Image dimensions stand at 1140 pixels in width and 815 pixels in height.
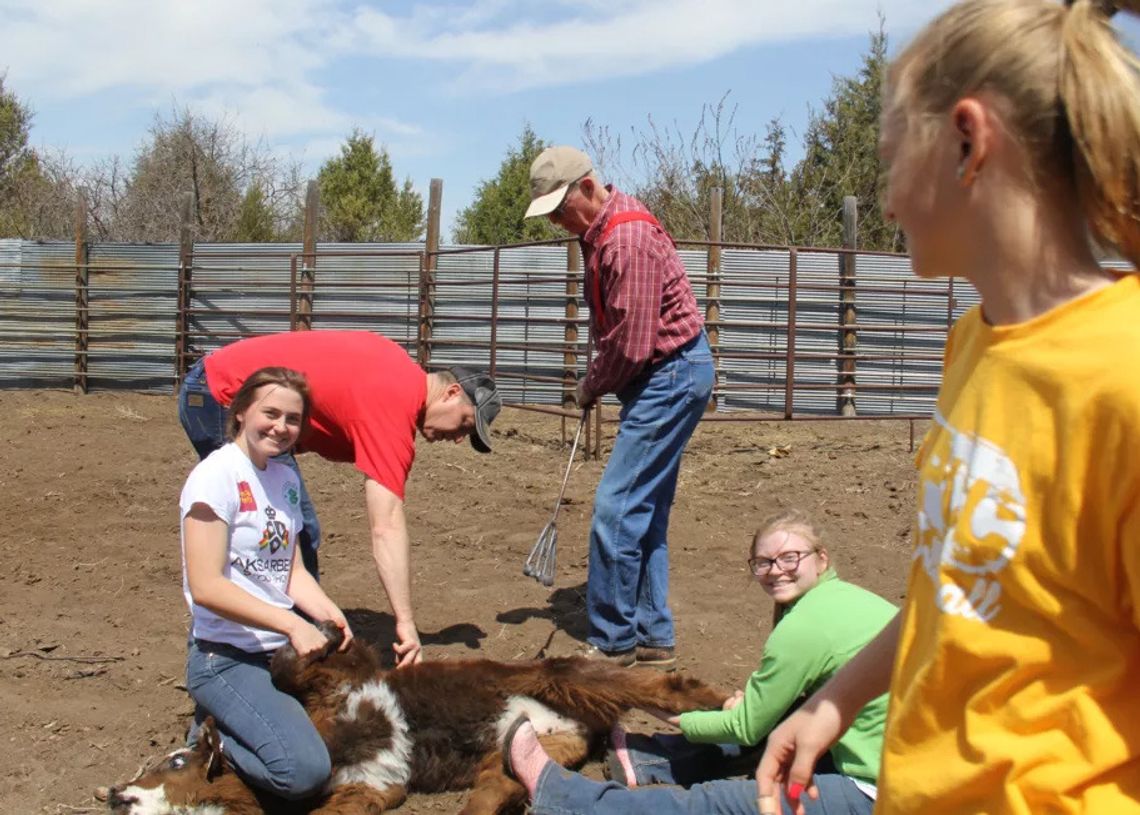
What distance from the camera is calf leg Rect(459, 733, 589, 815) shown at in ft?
10.4

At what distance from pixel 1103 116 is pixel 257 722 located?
2.71 m

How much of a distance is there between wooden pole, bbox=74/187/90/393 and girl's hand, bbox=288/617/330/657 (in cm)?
1239

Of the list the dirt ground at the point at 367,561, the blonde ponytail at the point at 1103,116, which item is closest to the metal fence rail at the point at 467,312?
the dirt ground at the point at 367,561

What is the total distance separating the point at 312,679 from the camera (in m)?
3.30

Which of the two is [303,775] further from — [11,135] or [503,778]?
[11,135]

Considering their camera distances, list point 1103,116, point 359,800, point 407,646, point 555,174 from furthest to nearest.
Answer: point 555,174 < point 407,646 < point 359,800 < point 1103,116

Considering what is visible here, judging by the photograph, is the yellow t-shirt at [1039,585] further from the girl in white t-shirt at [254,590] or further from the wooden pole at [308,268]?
the wooden pole at [308,268]

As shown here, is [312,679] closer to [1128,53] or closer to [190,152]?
[1128,53]

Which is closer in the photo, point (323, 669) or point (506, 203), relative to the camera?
point (323, 669)

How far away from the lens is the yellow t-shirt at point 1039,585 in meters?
1.01

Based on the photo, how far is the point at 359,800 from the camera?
3.24 metres

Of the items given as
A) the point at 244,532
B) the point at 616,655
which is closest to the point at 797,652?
the point at 244,532

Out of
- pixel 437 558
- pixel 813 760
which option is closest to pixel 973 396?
pixel 813 760

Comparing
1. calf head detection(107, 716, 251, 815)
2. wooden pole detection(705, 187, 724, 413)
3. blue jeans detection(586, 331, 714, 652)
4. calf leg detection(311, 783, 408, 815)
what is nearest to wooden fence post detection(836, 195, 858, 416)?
wooden pole detection(705, 187, 724, 413)
